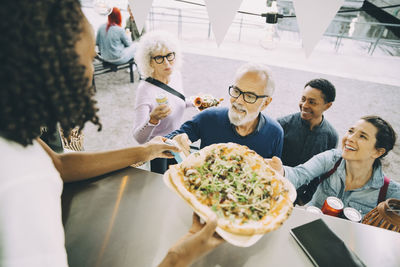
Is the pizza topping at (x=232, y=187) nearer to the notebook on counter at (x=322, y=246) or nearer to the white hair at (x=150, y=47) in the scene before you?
the notebook on counter at (x=322, y=246)

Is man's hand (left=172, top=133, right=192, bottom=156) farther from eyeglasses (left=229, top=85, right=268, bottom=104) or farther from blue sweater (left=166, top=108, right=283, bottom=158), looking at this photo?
eyeglasses (left=229, top=85, right=268, bottom=104)

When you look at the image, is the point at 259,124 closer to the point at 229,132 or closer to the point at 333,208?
the point at 229,132

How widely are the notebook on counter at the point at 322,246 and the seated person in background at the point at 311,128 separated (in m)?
1.38

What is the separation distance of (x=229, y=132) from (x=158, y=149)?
851 millimetres

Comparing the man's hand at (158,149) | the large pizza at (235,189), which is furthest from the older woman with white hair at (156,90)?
the large pizza at (235,189)

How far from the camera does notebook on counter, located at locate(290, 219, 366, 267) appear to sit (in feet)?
3.29

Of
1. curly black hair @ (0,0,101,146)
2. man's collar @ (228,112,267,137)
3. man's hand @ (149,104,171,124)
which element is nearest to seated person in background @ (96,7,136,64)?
man's hand @ (149,104,171,124)

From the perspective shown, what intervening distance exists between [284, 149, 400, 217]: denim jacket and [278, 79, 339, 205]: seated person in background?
13.5 inches

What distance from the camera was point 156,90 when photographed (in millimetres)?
2639

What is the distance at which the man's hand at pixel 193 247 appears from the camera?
2.99 feet

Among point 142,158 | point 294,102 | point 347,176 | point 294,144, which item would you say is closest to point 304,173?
point 347,176

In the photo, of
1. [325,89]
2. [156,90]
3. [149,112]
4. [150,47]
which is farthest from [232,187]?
[150,47]

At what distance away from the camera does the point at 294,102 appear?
557cm

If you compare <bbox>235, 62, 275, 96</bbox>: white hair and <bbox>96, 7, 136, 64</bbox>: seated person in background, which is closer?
<bbox>235, 62, 275, 96</bbox>: white hair
